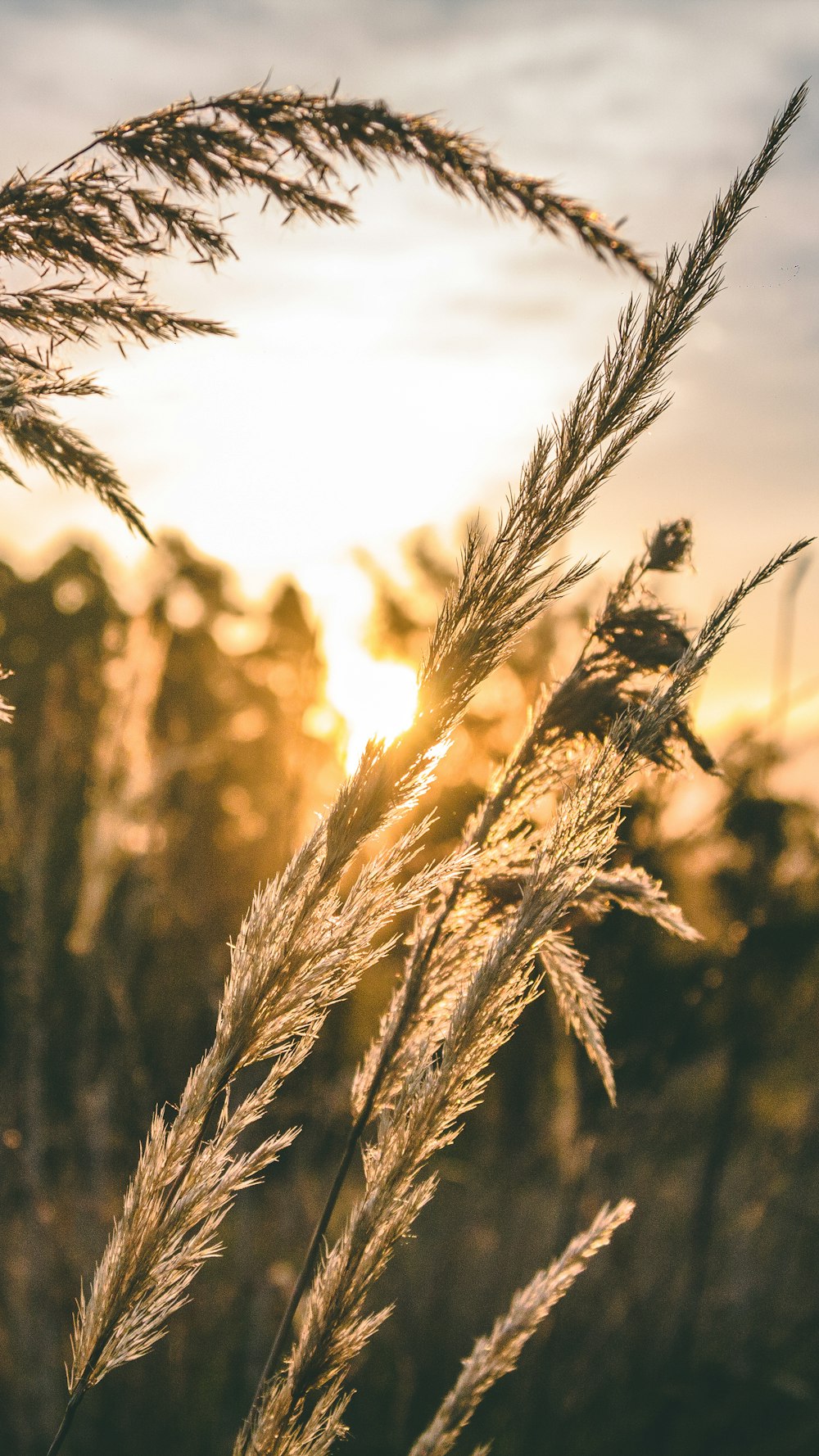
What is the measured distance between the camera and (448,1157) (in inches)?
168

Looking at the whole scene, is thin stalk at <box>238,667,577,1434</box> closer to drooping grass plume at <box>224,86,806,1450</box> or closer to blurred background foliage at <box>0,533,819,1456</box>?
drooping grass plume at <box>224,86,806,1450</box>

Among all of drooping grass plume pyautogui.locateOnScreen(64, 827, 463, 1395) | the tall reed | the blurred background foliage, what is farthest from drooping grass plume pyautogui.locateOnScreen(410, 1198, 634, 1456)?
the blurred background foliage

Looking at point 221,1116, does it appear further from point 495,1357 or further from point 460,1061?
point 495,1357

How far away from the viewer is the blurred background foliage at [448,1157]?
10.8 feet

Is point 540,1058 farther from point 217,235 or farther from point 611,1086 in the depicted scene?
point 217,235

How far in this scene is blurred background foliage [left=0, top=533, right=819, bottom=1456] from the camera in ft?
10.8

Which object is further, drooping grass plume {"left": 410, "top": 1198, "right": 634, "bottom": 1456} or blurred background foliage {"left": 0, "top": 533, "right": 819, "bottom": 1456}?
blurred background foliage {"left": 0, "top": 533, "right": 819, "bottom": 1456}

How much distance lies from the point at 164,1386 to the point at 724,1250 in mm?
2748

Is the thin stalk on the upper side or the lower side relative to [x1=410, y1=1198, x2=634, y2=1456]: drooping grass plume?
upper

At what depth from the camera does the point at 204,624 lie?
730cm

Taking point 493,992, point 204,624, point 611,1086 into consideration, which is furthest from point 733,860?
→ point 204,624

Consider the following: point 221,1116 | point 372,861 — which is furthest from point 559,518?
point 221,1116

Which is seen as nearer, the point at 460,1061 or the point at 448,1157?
the point at 460,1061

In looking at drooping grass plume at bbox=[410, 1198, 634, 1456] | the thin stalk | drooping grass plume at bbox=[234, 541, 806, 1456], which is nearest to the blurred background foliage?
the thin stalk
